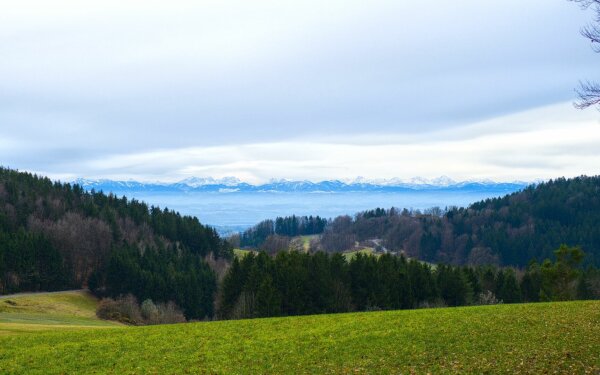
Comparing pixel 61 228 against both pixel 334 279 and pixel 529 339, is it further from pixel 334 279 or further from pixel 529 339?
pixel 529 339

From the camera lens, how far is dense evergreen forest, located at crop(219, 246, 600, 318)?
65.4 metres

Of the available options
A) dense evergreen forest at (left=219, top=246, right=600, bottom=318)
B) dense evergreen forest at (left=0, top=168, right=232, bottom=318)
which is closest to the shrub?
dense evergreen forest at (left=219, top=246, right=600, bottom=318)

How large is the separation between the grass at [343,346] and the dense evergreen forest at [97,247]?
66121mm

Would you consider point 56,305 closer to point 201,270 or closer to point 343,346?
point 201,270

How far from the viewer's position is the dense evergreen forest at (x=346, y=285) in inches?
2574

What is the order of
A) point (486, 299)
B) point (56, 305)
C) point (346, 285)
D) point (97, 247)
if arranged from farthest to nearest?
point (97, 247) < point (56, 305) < point (486, 299) < point (346, 285)

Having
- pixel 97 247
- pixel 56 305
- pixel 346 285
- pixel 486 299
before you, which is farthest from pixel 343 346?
pixel 97 247

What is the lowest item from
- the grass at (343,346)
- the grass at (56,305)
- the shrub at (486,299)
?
the grass at (56,305)

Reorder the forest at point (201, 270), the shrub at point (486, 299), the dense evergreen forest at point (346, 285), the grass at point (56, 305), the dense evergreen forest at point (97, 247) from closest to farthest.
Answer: the dense evergreen forest at point (346, 285)
the forest at point (201, 270)
the grass at point (56, 305)
the shrub at point (486, 299)
the dense evergreen forest at point (97, 247)

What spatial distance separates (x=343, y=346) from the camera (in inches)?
1073

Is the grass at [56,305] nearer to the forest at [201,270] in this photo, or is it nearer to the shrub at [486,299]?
the forest at [201,270]

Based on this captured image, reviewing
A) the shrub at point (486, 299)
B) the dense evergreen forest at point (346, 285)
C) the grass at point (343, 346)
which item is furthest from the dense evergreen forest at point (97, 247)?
the grass at point (343, 346)

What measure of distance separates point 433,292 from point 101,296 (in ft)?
203

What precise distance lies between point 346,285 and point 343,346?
42765 millimetres
